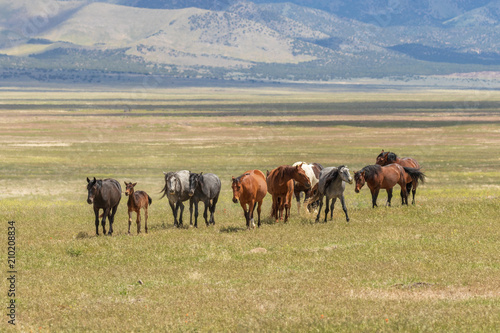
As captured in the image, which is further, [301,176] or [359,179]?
[359,179]

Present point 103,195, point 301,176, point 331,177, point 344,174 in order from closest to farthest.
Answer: point 103,195 → point 344,174 → point 301,176 → point 331,177

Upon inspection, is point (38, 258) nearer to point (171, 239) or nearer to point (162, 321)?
point (171, 239)

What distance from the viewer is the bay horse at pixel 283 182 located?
79.2ft

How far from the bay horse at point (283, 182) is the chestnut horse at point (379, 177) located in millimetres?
2536

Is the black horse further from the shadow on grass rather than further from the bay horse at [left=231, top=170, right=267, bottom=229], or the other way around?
the bay horse at [left=231, top=170, right=267, bottom=229]

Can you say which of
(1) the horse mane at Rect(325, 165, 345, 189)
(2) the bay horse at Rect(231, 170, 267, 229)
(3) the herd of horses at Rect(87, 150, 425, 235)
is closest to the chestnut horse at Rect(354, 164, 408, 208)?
(3) the herd of horses at Rect(87, 150, 425, 235)

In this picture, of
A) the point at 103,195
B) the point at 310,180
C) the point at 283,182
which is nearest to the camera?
the point at 103,195

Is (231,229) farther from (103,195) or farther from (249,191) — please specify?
(103,195)

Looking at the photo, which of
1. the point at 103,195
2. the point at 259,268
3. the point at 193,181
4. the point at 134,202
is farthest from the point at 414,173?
the point at 259,268

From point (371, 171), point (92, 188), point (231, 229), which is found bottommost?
point (231, 229)

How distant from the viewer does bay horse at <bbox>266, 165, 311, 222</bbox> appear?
24125mm

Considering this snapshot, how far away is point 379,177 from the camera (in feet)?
87.0

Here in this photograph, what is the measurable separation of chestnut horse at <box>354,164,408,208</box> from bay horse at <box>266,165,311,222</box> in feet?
8.32

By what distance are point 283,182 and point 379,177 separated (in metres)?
4.22
